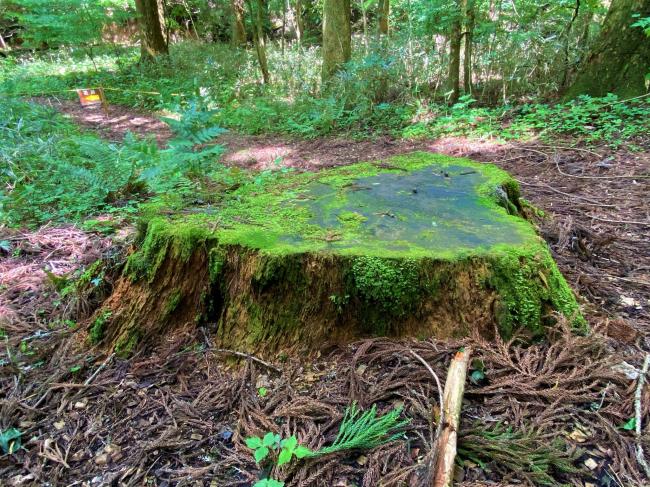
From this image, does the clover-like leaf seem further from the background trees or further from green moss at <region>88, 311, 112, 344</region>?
the background trees

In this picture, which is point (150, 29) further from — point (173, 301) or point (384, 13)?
point (173, 301)

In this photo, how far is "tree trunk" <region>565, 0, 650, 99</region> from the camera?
5.90 m

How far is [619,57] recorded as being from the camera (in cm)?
612

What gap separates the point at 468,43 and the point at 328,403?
7.37 m

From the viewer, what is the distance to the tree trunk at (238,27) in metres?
14.7

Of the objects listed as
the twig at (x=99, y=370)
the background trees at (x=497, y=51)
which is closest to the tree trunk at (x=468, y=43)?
the background trees at (x=497, y=51)

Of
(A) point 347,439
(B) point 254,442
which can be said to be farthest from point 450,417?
(B) point 254,442

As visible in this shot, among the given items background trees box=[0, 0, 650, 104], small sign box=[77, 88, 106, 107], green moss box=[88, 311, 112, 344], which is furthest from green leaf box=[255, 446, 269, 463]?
small sign box=[77, 88, 106, 107]

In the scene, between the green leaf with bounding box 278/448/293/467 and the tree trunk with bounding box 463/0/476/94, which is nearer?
the green leaf with bounding box 278/448/293/467

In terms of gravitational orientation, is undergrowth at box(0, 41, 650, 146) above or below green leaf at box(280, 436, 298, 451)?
above

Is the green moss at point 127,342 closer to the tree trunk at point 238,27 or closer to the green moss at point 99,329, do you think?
the green moss at point 99,329

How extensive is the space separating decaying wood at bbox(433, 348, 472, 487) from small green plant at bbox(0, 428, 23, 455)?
1.91 m

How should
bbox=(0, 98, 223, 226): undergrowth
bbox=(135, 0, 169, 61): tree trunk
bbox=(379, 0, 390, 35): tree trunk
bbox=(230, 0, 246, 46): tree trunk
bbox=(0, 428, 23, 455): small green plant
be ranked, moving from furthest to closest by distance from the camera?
bbox=(230, 0, 246, 46): tree trunk < bbox=(135, 0, 169, 61): tree trunk < bbox=(379, 0, 390, 35): tree trunk < bbox=(0, 98, 223, 226): undergrowth < bbox=(0, 428, 23, 455): small green plant

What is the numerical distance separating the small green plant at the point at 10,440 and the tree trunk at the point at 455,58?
305 inches
